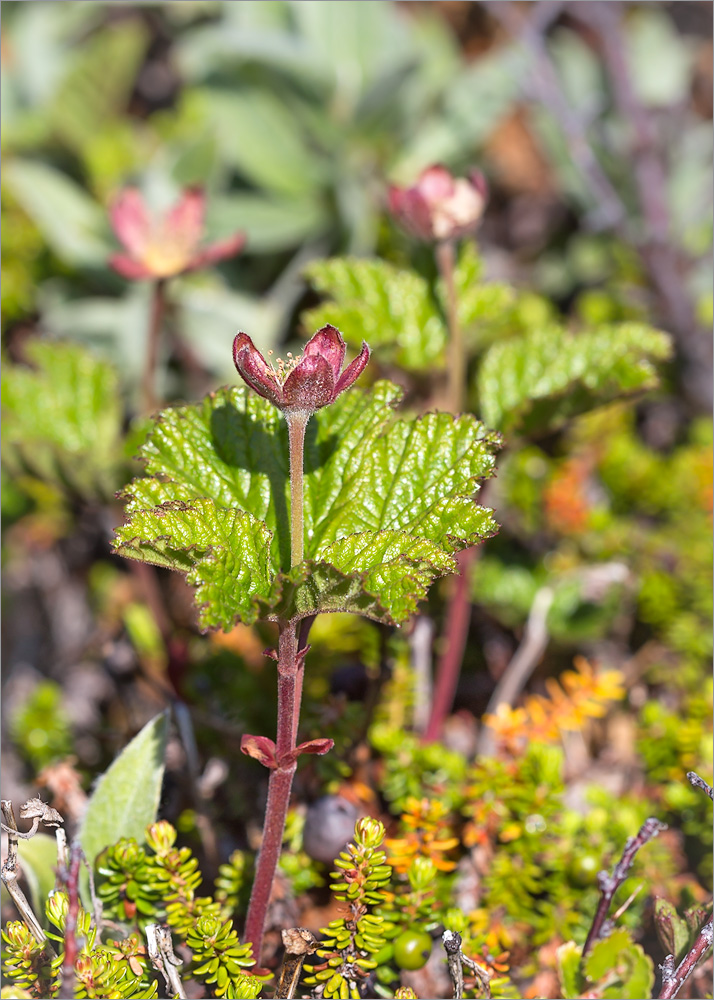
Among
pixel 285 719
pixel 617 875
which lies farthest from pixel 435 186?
pixel 617 875

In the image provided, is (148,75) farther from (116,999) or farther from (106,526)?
(116,999)

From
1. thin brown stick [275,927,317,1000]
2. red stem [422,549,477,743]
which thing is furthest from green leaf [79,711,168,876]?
red stem [422,549,477,743]

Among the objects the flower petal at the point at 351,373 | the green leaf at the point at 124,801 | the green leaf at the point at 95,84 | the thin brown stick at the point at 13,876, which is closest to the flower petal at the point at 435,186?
the flower petal at the point at 351,373

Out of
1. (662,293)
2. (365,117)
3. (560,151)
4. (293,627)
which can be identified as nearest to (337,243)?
(365,117)

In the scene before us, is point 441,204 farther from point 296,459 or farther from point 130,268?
point 296,459

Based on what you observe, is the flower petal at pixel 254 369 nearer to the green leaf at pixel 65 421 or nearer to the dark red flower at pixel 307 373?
the dark red flower at pixel 307 373
